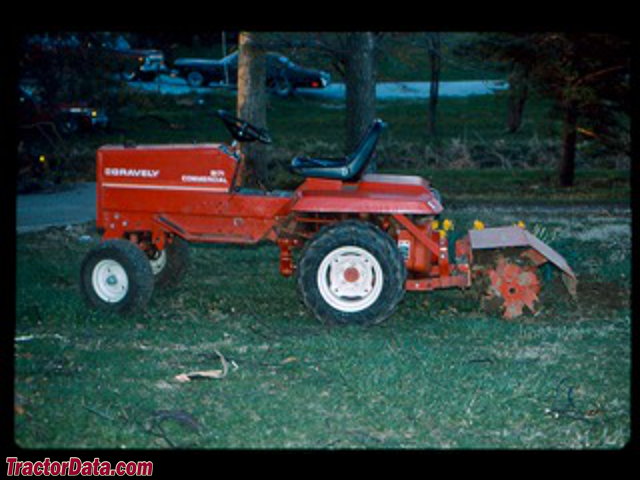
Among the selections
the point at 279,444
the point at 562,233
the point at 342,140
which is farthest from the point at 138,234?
the point at 342,140

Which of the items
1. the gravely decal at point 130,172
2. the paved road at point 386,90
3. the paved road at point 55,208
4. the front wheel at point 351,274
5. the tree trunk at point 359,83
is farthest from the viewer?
the paved road at point 386,90

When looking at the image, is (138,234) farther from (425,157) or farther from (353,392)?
(425,157)

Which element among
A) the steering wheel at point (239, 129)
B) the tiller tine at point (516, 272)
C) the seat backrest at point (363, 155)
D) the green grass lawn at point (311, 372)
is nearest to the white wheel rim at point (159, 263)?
the green grass lawn at point (311, 372)

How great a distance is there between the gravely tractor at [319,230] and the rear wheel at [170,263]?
67cm

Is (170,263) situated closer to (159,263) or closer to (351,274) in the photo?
(159,263)

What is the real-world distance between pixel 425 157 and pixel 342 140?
255cm

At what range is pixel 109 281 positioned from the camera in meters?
8.17

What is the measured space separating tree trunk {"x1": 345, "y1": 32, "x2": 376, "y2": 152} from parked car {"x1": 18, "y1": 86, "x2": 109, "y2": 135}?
164 inches

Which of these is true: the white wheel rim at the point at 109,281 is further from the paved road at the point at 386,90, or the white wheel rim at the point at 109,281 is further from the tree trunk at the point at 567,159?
the paved road at the point at 386,90

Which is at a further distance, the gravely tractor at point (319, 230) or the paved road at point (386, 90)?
the paved road at point (386, 90)

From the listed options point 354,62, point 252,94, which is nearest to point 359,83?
point 354,62

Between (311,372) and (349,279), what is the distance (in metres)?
1.45

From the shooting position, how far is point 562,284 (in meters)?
8.70

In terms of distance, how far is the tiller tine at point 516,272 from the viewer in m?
7.98
